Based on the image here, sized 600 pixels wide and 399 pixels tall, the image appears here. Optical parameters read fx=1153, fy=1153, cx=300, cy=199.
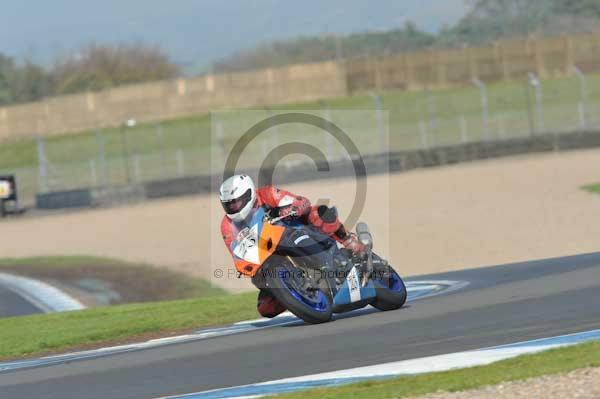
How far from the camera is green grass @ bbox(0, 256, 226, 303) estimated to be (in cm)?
1714

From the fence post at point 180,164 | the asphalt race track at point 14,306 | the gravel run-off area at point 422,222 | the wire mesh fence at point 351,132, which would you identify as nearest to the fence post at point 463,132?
the wire mesh fence at point 351,132

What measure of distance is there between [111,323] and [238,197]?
3276 mm

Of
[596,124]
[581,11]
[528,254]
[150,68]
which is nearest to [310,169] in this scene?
[596,124]

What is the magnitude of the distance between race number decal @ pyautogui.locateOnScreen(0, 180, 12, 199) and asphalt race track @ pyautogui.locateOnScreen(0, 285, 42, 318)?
614 inches

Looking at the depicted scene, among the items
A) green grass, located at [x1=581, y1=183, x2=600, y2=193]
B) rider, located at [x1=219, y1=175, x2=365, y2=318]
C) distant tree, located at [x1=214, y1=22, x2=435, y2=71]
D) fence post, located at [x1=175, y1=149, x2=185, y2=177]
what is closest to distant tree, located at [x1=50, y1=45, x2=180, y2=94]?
distant tree, located at [x1=214, y1=22, x2=435, y2=71]

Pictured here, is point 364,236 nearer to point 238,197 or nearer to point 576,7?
point 238,197

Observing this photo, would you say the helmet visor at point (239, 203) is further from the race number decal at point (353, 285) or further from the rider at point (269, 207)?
the race number decal at point (353, 285)

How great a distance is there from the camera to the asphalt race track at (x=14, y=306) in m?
15.8

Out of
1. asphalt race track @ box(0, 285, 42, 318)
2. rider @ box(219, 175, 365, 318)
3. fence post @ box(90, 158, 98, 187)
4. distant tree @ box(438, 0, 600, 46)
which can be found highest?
distant tree @ box(438, 0, 600, 46)

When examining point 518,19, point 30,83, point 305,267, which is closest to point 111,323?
point 305,267

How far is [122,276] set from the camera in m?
19.0

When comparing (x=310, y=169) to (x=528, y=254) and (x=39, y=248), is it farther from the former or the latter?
(x=528, y=254)

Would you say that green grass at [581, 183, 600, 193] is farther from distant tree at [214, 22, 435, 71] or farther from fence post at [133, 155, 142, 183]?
distant tree at [214, 22, 435, 71]

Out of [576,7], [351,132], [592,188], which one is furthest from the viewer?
[576,7]
